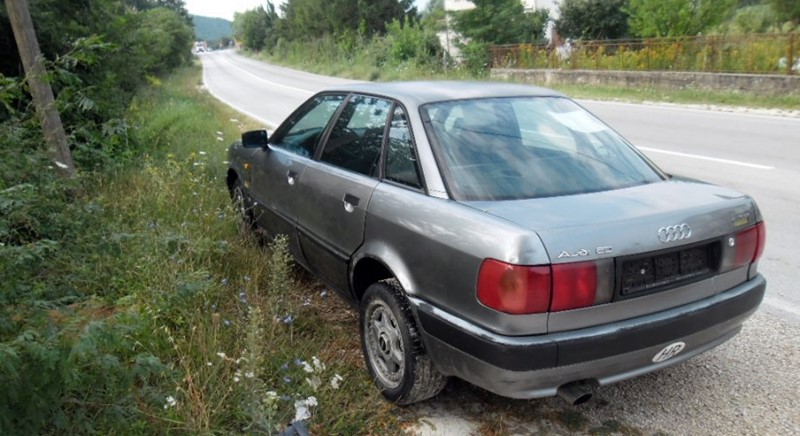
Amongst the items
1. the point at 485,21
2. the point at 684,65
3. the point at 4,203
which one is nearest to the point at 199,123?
the point at 4,203

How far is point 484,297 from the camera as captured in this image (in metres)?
2.43

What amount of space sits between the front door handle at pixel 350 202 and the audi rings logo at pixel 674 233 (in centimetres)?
152

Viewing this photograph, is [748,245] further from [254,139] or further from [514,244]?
[254,139]

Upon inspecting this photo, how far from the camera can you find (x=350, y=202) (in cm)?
336

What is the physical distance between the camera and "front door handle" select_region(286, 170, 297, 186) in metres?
4.09

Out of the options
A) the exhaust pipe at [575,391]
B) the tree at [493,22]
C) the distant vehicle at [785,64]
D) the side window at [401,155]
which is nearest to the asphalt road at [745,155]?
the exhaust pipe at [575,391]

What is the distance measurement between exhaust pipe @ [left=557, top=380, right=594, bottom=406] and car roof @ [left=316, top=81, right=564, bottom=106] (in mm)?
1616

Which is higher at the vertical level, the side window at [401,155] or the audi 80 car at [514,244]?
the side window at [401,155]

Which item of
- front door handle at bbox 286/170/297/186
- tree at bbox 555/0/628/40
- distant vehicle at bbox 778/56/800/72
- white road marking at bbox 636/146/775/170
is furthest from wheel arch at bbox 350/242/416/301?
tree at bbox 555/0/628/40

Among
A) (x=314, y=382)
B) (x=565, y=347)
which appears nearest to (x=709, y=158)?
(x=565, y=347)

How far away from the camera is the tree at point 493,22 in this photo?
26.8 m

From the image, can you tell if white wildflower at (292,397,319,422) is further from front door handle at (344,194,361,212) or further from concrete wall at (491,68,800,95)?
concrete wall at (491,68,800,95)

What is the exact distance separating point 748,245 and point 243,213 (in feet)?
11.6

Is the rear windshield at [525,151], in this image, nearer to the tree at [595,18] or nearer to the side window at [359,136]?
the side window at [359,136]
